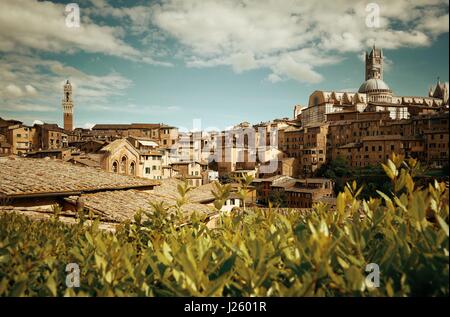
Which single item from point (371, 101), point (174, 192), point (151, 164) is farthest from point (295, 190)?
point (371, 101)

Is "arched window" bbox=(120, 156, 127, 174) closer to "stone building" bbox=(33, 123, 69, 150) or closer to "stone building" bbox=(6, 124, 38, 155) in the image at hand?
"stone building" bbox=(33, 123, 69, 150)

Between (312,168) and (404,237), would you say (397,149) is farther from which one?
(404,237)

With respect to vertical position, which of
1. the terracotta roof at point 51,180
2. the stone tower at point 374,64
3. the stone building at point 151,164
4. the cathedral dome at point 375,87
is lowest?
the stone building at point 151,164

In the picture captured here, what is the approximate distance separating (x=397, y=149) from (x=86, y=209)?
62.0m

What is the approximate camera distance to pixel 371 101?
9850cm

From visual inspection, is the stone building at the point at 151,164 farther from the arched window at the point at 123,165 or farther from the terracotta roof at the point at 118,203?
the terracotta roof at the point at 118,203

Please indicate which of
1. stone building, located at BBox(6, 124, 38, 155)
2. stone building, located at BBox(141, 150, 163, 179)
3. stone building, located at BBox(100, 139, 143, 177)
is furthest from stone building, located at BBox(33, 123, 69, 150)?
stone building, located at BBox(100, 139, 143, 177)

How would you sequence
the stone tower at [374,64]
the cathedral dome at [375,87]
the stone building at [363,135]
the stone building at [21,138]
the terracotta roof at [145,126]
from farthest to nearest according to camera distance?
1. the stone tower at [374,64]
2. the cathedral dome at [375,87]
3. the terracotta roof at [145,126]
4. the stone building at [21,138]
5. the stone building at [363,135]

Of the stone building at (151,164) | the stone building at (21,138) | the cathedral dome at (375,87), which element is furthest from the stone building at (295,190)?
the cathedral dome at (375,87)

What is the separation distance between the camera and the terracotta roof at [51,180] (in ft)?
27.7

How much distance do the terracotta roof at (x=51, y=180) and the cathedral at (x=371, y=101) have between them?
77401mm

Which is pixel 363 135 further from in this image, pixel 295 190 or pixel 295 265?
pixel 295 265

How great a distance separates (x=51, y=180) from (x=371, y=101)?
10577 centimetres
